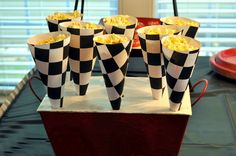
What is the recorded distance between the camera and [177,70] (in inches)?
33.0

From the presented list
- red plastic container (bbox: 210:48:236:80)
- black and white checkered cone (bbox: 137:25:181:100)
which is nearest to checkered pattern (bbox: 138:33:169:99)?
black and white checkered cone (bbox: 137:25:181:100)

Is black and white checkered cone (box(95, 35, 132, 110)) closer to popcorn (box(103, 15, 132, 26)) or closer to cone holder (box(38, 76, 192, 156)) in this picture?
cone holder (box(38, 76, 192, 156))

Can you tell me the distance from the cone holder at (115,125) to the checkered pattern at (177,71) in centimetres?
4

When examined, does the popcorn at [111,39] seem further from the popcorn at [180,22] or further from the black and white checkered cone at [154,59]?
the popcorn at [180,22]

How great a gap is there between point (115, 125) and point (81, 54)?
0.19 meters

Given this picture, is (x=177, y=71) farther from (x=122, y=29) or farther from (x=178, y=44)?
(x=122, y=29)

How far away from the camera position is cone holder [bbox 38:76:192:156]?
90 centimetres

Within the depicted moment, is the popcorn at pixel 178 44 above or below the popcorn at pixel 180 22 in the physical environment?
below

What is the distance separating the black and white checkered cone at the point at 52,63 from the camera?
0.84 m

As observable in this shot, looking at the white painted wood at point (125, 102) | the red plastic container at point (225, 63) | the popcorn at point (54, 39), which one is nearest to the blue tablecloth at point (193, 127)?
the red plastic container at point (225, 63)

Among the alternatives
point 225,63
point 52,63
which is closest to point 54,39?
point 52,63

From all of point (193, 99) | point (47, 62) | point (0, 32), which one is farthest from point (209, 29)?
point (47, 62)

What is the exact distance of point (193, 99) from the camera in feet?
4.28

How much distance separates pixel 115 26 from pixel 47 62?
0.73 feet
